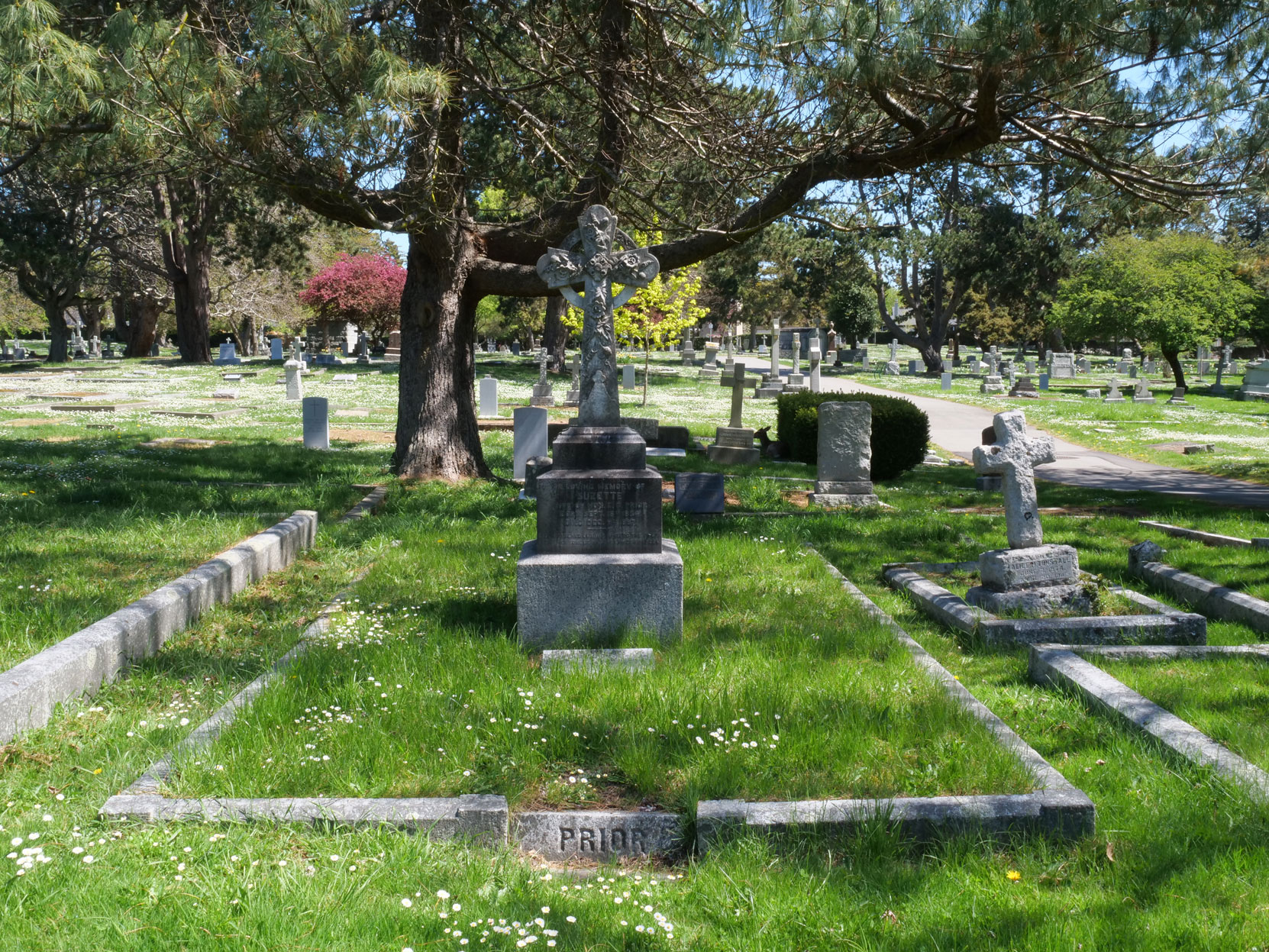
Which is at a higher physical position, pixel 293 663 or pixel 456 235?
pixel 456 235

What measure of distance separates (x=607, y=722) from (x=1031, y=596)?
355 cm

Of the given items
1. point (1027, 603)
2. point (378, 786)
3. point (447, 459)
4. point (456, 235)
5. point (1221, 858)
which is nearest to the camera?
point (1221, 858)

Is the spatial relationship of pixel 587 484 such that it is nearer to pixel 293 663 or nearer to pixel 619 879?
pixel 293 663

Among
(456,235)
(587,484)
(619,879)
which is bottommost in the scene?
(619,879)

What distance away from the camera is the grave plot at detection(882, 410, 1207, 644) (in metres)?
6.36

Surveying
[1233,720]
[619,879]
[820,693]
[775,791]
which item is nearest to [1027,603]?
[1233,720]

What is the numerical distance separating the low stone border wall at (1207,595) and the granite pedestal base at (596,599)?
386 cm

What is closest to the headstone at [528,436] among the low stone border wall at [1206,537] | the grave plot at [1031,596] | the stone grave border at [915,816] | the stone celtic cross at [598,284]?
the stone celtic cross at [598,284]

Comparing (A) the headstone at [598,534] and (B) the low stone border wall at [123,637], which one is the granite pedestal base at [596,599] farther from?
(B) the low stone border wall at [123,637]

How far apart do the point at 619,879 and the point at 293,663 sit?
2417 mm

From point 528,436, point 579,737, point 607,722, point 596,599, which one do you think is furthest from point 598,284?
point 528,436

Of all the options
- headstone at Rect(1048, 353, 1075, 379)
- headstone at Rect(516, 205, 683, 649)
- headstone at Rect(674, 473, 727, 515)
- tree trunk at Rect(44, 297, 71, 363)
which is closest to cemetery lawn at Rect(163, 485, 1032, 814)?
headstone at Rect(516, 205, 683, 649)

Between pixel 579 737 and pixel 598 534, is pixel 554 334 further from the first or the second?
pixel 579 737

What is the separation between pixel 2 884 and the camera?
10.6ft
